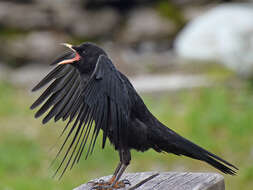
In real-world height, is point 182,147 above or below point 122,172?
above

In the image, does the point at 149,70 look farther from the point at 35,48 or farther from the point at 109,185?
the point at 109,185

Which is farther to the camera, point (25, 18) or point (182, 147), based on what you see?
point (25, 18)

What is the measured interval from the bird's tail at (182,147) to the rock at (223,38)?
5.20 metres

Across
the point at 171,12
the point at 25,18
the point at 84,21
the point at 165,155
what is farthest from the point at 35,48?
the point at 165,155

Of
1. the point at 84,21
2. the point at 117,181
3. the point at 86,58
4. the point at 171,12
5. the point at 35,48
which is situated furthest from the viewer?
the point at 171,12

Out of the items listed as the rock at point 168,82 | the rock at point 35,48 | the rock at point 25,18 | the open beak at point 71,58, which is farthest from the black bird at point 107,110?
the rock at point 25,18

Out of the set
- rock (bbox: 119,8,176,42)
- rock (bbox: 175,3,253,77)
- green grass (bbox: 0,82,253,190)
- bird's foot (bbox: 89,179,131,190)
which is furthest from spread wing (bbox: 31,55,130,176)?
rock (bbox: 119,8,176,42)

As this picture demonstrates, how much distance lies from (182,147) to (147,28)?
766 cm

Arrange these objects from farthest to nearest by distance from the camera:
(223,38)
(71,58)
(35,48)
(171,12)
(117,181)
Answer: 1. (171,12)
2. (35,48)
3. (223,38)
4. (71,58)
5. (117,181)

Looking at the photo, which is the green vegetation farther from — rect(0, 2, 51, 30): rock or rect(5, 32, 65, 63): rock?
rect(0, 2, 51, 30): rock

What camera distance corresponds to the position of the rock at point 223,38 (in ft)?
28.6

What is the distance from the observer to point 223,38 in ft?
30.3

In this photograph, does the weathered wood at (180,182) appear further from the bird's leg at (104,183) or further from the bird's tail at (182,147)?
the bird's tail at (182,147)

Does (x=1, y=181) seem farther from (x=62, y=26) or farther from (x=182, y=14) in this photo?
(x=182, y=14)
